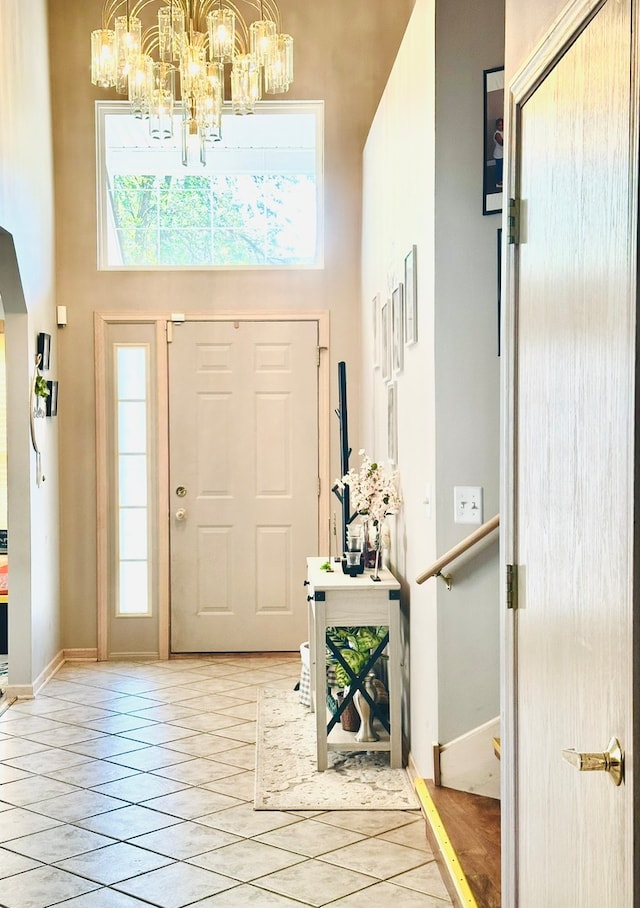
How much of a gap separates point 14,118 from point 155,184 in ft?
4.73

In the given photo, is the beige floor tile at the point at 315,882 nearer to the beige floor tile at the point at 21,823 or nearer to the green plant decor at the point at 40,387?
the beige floor tile at the point at 21,823

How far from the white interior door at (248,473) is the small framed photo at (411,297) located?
237 centimetres

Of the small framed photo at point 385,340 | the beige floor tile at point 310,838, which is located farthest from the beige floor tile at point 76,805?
Answer: the small framed photo at point 385,340

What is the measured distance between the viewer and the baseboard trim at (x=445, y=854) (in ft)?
9.16

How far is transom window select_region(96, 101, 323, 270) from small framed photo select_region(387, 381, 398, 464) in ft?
6.23

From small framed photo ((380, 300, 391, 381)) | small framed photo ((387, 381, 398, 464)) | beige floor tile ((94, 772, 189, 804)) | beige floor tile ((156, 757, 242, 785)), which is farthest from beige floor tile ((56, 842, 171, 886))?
small framed photo ((380, 300, 391, 381))

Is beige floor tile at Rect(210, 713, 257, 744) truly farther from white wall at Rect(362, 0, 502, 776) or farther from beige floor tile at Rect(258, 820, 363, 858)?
white wall at Rect(362, 0, 502, 776)

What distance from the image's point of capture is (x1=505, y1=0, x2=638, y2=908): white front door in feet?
4.70

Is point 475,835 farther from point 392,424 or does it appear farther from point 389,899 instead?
point 392,424

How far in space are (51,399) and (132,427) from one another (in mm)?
621

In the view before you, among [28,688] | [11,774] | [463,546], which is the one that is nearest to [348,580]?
[463,546]

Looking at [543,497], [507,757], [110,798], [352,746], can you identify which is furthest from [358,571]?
[543,497]

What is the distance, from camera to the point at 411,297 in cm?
394

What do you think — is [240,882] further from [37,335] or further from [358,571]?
[37,335]
